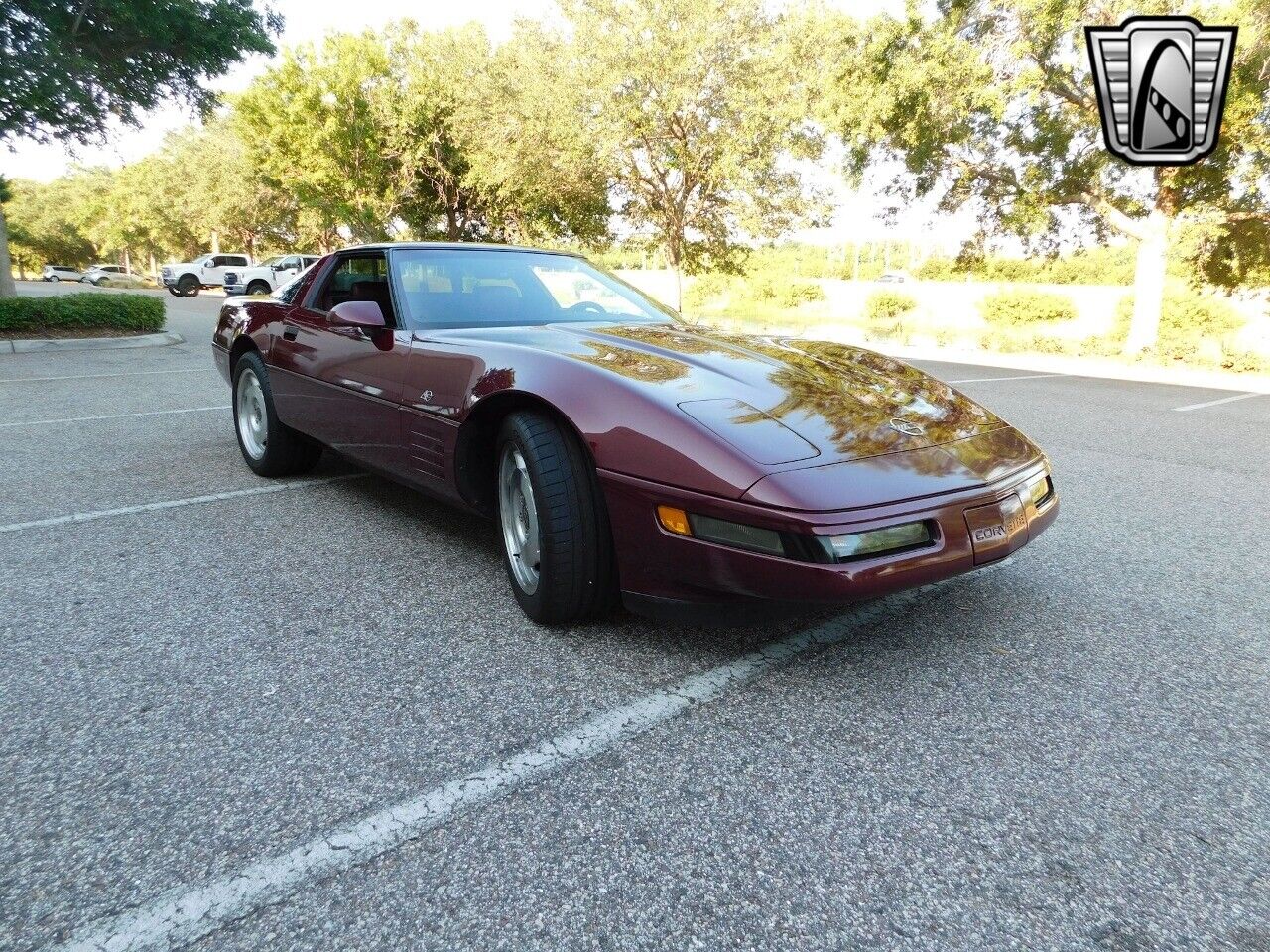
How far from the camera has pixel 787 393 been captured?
250 centimetres

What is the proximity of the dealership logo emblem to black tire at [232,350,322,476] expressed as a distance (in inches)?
452

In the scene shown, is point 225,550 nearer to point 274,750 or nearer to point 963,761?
point 274,750

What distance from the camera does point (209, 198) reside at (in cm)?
3856

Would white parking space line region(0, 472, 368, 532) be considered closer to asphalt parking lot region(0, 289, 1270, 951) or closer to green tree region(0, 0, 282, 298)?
asphalt parking lot region(0, 289, 1270, 951)

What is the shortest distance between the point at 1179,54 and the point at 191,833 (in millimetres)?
14579

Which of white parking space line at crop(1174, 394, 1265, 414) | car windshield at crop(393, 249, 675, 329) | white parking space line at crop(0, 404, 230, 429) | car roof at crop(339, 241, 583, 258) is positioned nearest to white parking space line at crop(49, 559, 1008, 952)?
car windshield at crop(393, 249, 675, 329)

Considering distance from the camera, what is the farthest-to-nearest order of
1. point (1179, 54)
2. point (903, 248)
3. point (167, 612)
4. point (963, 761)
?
1. point (903, 248)
2. point (1179, 54)
3. point (167, 612)
4. point (963, 761)

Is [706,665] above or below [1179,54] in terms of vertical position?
below

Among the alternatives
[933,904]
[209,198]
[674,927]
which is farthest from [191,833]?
[209,198]

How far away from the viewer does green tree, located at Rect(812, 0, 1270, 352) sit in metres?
11.8

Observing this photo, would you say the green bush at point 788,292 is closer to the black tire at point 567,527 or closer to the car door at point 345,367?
the car door at point 345,367

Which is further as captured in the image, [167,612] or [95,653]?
[167,612]

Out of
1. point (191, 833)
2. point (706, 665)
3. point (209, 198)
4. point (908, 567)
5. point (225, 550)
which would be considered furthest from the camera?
point (209, 198)

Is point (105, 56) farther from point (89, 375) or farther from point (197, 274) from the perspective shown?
point (197, 274)
